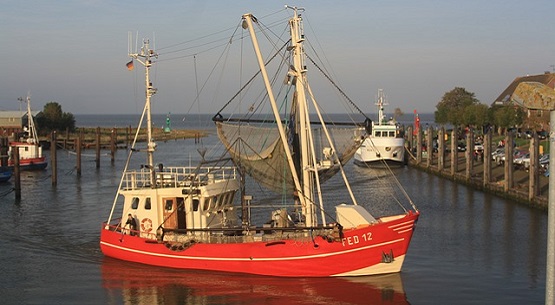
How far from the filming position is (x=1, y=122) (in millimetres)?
116188

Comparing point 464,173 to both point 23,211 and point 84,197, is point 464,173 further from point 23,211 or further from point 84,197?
point 23,211

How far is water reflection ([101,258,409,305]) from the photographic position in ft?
81.4

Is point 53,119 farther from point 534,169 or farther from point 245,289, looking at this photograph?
point 245,289

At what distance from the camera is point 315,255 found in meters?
26.2

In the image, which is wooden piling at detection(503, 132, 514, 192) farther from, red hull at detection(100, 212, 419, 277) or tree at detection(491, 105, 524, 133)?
tree at detection(491, 105, 524, 133)

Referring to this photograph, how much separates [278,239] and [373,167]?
2077 inches

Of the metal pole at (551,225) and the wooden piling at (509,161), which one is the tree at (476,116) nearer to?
the wooden piling at (509,161)

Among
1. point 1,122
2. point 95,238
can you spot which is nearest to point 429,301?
point 95,238

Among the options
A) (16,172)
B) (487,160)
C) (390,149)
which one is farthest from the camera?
(390,149)

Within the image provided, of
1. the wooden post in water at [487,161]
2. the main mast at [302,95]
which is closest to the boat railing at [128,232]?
the main mast at [302,95]

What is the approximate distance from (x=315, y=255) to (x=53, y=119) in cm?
11362

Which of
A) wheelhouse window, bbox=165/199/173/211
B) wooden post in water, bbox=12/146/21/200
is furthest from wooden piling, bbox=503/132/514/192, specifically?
wooden post in water, bbox=12/146/21/200

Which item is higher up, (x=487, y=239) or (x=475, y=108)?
(x=475, y=108)

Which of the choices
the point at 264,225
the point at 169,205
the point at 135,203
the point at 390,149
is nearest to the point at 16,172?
the point at 135,203
